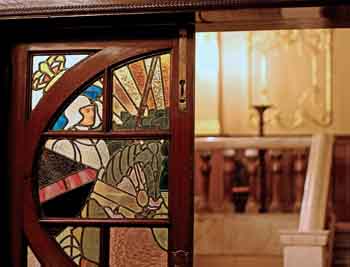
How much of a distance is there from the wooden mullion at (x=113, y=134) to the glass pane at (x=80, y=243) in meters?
0.43

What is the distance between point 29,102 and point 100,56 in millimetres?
415

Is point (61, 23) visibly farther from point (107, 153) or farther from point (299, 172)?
point (299, 172)

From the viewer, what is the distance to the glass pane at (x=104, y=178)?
11.3ft

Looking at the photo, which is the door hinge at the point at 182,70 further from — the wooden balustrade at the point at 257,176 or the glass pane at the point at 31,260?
the wooden balustrade at the point at 257,176

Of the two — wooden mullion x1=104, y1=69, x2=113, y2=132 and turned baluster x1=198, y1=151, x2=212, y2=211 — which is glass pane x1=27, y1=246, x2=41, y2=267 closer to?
wooden mullion x1=104, y1=69, x2=113, y2=132

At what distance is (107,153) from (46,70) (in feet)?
1.67

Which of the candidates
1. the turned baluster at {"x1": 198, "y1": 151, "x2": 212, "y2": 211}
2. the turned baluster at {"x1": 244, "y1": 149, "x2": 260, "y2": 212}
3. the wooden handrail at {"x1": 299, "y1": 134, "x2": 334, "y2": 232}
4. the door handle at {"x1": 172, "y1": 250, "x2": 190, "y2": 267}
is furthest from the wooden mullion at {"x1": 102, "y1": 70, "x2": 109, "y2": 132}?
the turned baluster at {"x1": 244, "y1": 149, "x2": 260, "y2": 212}

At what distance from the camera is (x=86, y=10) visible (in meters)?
3.29

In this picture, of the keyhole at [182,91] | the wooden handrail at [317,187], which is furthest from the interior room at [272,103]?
the keyhole at [182,91]

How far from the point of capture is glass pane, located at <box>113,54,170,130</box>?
3463 millimetres

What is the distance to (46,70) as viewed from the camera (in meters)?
3.60

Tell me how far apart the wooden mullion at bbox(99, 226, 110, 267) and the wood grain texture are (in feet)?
3.26

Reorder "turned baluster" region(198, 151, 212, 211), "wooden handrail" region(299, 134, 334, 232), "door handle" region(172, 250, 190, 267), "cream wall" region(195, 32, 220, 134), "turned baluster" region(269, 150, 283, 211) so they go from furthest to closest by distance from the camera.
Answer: "cream wall" region(195, 32, 220, 134)
"turned baluster" region(269, 150, 283, 211)
"turned baluster" region(198, 151, 212, 211)
"wooden handrail" region(299, 134, 334, 232)
"door handle" region(172, 250, 190, 267)

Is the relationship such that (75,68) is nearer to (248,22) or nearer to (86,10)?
(86,10)
